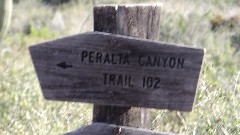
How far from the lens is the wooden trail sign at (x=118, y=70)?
3271mm

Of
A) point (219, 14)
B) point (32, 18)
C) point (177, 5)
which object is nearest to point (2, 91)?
point (177, 5)

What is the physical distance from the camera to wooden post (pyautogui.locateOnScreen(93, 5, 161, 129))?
11.2 feet

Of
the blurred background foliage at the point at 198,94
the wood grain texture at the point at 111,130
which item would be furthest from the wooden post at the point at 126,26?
the blurred background foliage at the point at 198,94

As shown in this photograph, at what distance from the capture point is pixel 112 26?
340 centimetres

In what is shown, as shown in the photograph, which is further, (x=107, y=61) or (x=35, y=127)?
(x=35, y=127)

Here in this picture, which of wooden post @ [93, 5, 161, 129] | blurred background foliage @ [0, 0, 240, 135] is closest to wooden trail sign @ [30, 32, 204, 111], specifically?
wooden post @ [93, 5, 161, 129]

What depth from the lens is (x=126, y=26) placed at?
3.40m

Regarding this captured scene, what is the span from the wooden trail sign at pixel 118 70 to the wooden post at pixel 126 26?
0.30 feet

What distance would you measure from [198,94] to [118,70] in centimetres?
115

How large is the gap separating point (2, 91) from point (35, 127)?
1617mm

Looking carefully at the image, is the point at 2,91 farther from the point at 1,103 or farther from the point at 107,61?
the point at 107,61

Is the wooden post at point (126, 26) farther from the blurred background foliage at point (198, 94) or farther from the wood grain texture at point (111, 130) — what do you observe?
the blurred background foliage at point (198, 94)

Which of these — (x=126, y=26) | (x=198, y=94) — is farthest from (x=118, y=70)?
(x=198, y=94)

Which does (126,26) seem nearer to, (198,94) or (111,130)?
(111,130)
